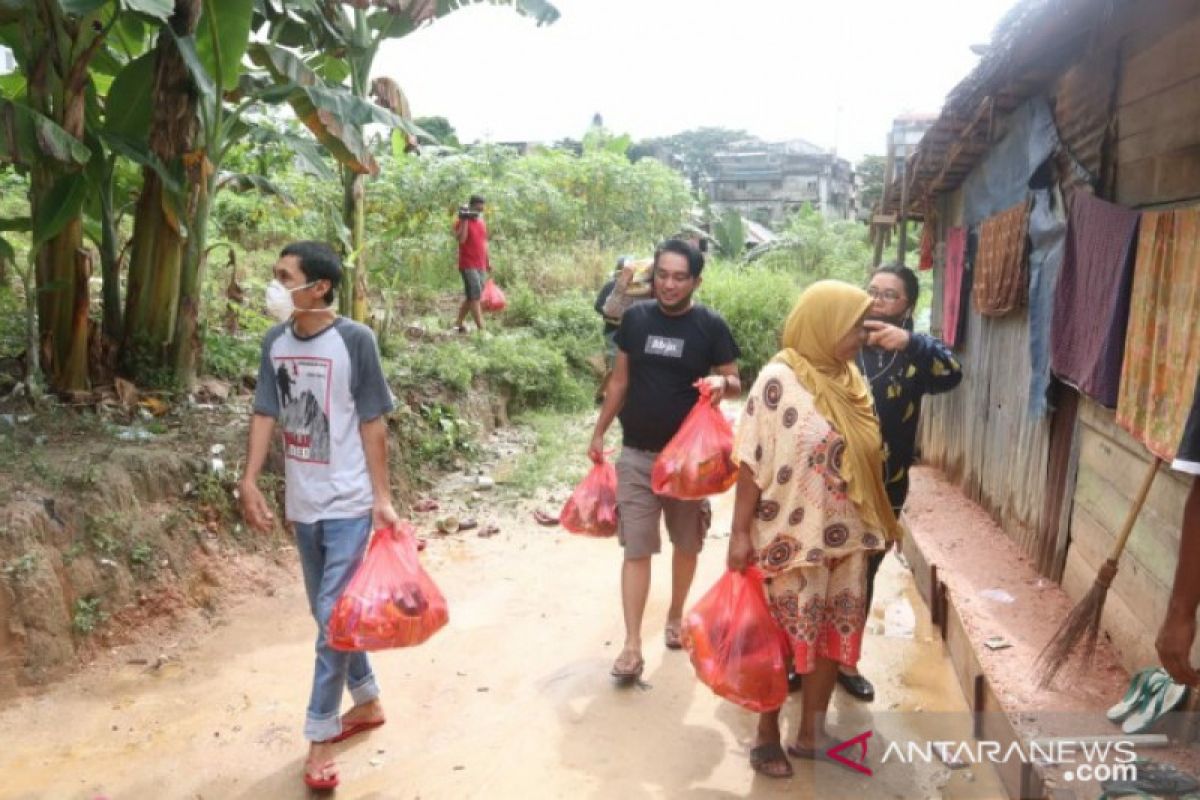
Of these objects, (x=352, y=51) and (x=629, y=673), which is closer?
(x=629, y=673)

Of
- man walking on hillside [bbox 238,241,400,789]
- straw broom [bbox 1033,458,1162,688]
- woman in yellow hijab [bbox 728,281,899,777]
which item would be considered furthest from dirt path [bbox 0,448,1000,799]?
woman in yellow hijab [bbox 728,281,899,777]

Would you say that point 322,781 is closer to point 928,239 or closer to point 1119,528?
point 1119,528

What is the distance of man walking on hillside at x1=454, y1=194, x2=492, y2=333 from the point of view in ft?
32.6

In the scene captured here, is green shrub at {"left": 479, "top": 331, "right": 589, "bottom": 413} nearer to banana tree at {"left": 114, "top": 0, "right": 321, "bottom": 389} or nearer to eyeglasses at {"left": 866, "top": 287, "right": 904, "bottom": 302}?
banana tree at {"left": 114, "top": 0, "right": 321, "bottom": 389}

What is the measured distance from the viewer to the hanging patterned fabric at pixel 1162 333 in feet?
10.2

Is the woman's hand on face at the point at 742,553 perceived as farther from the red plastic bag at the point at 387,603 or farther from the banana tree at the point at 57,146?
the banana tree at the point at 57,146

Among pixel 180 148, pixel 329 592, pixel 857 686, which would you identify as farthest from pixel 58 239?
pixel 857 686

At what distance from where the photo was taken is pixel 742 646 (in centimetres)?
281

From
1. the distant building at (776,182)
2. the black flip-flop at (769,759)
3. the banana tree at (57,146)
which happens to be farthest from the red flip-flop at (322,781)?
the distant building at (776,182)

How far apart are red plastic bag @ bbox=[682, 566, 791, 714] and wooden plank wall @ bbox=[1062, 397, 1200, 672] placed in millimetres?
1550

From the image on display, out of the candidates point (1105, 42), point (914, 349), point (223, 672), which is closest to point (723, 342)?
point (914, 349)

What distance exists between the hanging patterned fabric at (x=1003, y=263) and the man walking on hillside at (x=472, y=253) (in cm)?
552

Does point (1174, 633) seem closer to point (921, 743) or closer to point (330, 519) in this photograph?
point (921, 743)

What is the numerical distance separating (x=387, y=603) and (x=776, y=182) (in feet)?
118
